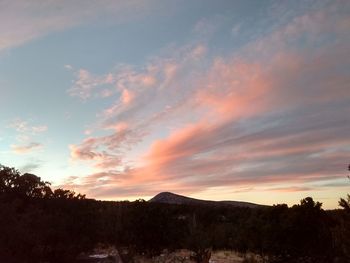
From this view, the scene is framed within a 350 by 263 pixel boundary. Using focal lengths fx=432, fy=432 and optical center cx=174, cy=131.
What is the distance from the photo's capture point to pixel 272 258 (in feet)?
89.9

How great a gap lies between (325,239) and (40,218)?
16.7 meters

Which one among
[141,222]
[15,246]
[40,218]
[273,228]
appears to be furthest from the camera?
[141,222]

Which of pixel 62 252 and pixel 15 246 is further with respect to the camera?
pixel 62 252

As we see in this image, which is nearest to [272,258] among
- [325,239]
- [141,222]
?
[325,239]

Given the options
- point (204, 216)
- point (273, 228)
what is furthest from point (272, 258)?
point (204, 216)

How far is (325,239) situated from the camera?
26.0 metres

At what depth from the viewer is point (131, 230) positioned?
104 ft

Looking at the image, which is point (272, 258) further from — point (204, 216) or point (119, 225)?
point (204, 216)

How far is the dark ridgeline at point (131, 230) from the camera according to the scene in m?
21.4

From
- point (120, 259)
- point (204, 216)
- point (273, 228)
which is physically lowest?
point (120, 259)

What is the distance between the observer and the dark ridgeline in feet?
70.3

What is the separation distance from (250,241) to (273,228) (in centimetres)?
522

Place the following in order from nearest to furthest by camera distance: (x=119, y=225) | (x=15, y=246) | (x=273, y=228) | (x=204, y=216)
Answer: (x=15, y=246) → (x=273, y=228) → (x=119, y=225) → (x=204, y=216)

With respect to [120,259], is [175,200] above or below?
above
